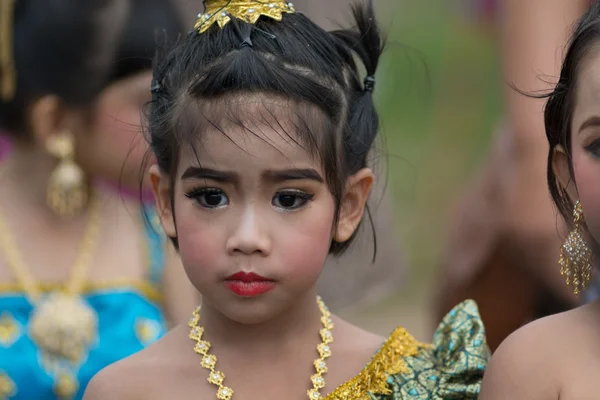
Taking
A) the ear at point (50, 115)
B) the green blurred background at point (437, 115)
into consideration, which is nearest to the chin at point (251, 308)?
the ear at point (50, 115)

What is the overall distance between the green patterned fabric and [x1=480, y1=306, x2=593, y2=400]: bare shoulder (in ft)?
0.74

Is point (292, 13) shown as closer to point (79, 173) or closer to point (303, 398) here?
point (303, 398)

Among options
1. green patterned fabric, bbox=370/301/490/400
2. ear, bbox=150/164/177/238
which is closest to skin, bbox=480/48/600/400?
green patterned fabric, bbox=370/301/490/400

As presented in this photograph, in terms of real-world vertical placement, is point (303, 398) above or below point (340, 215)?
below

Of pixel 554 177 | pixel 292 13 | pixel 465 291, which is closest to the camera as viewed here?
pixel 554 177

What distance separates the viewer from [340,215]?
2422 millimetres

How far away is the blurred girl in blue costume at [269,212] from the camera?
7.38 ft

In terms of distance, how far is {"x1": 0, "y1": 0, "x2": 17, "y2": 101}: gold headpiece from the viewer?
11.1 feet

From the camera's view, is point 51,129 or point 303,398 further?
point 51,129

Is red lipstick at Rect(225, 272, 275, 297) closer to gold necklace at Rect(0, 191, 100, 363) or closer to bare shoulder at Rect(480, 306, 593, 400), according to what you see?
bare shoulder at Rect(480, 306, 593, 400)

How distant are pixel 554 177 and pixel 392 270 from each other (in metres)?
1.94

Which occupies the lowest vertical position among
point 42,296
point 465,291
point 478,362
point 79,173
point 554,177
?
point 478,362

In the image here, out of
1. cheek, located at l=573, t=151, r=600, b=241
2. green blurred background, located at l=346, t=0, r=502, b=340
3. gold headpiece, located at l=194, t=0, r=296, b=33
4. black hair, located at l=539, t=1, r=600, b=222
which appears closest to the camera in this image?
cheek, located at l=573, t=151, r=600, b=241

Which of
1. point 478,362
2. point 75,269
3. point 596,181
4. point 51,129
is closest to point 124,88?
point 51,129
